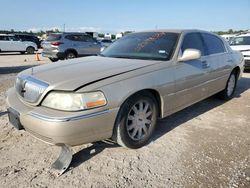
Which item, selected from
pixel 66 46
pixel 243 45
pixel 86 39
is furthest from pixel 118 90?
pixel 86 39

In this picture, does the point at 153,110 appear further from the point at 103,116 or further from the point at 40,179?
the point at 40,179

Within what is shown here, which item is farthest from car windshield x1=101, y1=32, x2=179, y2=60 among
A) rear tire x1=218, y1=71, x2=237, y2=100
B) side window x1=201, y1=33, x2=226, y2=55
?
rear tire x1=218, y1=71, x2=237, y2=100

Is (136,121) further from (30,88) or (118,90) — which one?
(30,88)

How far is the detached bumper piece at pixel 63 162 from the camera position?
292 centimetres

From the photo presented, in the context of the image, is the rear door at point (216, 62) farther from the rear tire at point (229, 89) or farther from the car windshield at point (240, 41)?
the car windshield at point (240, 41)

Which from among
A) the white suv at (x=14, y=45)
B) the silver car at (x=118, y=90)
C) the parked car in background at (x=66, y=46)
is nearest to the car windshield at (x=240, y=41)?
the silver car at (x=118, y=90)

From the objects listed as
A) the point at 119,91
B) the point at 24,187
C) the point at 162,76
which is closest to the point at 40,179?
the point at 24,187

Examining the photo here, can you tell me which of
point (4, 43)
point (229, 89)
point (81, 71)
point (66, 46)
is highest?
point (81, 71)

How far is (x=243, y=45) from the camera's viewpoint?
405 inches

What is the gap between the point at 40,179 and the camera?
279cm

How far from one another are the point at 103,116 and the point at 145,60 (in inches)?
48.8

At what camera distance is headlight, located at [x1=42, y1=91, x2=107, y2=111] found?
275cm

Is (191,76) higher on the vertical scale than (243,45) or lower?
higher

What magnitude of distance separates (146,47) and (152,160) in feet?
5.79
